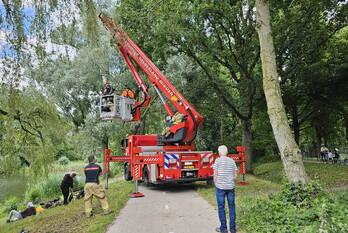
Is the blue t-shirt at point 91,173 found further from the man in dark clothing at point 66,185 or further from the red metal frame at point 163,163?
the man in dark clothing at point 66,185

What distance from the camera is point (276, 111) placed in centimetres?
661

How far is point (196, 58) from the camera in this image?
15.8 metres

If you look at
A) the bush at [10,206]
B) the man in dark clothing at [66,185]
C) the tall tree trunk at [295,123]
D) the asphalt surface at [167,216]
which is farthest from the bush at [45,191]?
the tall tree trunk at [295,123]

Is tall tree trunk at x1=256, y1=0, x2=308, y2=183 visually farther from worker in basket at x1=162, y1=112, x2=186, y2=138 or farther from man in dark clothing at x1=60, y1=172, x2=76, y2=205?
man in dark clothing at x1=60, y1=172, x2=76, y2=205

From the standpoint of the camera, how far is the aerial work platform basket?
11.5 m

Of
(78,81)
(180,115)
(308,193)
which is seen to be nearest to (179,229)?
(308,193)

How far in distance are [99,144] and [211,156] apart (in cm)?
1275

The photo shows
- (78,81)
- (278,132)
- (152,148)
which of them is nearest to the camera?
(278,132)

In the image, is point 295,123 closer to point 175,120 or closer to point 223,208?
point 175,120

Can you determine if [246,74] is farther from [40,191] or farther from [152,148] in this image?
[40,191]

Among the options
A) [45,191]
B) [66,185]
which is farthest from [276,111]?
[45,191]

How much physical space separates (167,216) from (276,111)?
3653 millimetres

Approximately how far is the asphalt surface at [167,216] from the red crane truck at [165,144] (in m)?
1.20

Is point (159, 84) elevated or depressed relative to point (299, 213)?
elevated
